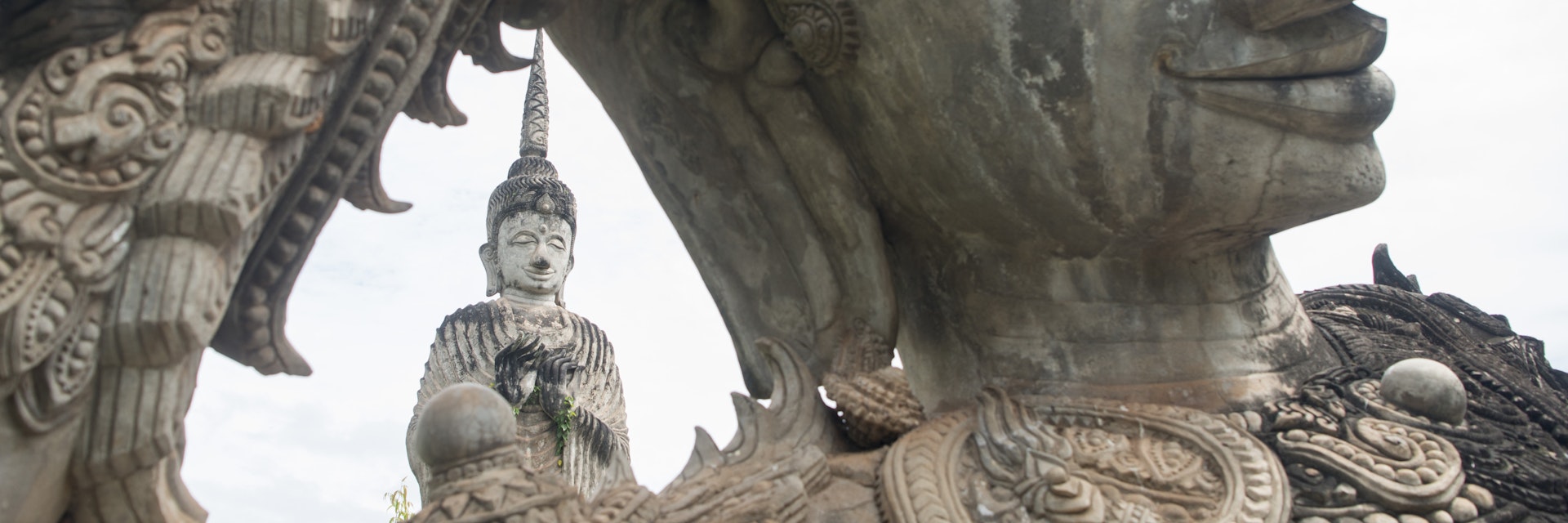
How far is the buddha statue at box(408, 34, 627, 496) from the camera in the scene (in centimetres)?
707

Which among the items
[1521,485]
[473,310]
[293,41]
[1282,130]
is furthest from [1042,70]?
[473,310]

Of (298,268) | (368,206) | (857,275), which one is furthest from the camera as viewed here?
(857,275)

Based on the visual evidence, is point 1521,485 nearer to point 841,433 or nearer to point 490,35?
point 841,433

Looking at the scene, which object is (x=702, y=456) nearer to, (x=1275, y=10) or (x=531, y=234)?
(x=1275, y=10)

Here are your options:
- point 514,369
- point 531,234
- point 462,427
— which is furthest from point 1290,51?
point 531,234

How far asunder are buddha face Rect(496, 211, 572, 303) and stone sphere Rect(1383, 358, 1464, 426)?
306 inches

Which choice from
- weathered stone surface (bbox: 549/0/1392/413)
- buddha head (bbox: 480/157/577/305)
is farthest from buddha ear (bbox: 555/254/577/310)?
weathered stone surface (bbox: 549/0/1392/413)

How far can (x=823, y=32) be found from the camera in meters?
2.69

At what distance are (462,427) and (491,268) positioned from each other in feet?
27.7

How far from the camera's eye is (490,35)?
241 cm

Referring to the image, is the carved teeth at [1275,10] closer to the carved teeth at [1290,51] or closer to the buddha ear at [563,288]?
the carved teeth at [1290,51]

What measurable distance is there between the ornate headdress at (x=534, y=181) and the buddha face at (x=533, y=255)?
0.08 metres

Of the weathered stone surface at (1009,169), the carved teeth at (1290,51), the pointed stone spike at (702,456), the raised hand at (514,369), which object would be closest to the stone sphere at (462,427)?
the pointed stone spike at (702,456)

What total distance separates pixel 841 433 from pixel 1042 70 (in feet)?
2.93
